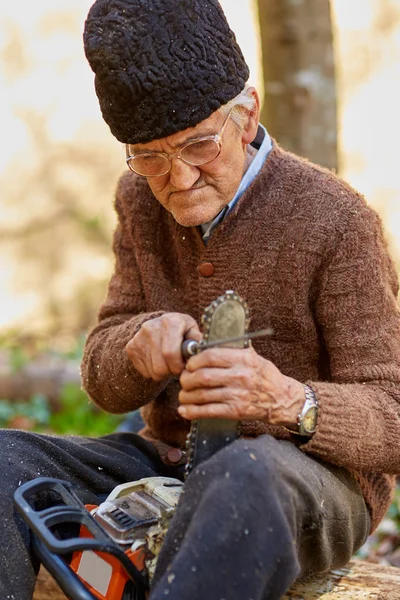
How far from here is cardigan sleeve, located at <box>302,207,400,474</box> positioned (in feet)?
6.93

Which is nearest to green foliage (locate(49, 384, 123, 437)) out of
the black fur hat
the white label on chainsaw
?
the white label on chainsaw

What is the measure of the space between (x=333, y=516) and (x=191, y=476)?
52 centimetres

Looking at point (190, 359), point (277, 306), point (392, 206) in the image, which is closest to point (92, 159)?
point (392, 206)

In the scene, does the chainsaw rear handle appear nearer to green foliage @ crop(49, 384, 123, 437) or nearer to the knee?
the knee

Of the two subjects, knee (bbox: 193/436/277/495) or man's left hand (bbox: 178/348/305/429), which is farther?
man's left hand (bbox: 178/348/305/429)

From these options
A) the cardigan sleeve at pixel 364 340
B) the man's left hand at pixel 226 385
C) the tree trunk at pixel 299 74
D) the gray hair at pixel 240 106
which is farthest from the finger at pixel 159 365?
the tree trunk at pixel 299 74

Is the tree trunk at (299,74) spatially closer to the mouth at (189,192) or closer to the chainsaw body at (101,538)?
the mouth at (189,192)

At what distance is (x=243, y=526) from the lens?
1.65m

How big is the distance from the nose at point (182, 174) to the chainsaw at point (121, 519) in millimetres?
467

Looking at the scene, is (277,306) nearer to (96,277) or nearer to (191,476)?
(191,476)

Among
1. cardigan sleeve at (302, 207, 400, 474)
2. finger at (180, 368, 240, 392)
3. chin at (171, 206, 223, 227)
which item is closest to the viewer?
finger at (180, 368, 240, 392)

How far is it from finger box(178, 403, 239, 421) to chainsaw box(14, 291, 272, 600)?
0.03m

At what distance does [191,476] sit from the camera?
5.85ft

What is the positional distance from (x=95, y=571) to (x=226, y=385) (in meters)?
0.60
